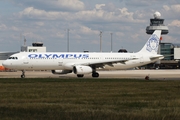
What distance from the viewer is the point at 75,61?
59.2 metres

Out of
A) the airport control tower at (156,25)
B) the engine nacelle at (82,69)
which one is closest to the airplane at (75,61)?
the engine nacelle at (82,69)

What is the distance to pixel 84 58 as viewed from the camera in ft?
197

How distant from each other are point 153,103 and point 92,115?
18.9 feet

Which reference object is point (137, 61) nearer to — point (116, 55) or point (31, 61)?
point (116, 55)

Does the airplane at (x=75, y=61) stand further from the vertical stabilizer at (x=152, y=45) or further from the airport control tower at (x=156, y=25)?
the airport control tower at (x=156, y=25)

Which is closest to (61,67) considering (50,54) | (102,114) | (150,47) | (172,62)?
(50,54)

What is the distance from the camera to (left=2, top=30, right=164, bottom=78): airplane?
56.7 meters

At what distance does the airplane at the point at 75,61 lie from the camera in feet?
186

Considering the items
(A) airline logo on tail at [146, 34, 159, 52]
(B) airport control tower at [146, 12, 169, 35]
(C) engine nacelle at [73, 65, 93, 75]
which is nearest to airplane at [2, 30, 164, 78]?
(C) engine nacelle at [73, 65, 93, 75]

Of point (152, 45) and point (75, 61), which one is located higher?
point (152, 45)

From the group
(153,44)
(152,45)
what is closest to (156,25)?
(153,44)

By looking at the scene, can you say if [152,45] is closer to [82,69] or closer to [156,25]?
[82,69]

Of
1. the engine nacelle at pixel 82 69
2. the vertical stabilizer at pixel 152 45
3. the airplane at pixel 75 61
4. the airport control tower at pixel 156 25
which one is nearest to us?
the engine nacelle at pixel 82 69

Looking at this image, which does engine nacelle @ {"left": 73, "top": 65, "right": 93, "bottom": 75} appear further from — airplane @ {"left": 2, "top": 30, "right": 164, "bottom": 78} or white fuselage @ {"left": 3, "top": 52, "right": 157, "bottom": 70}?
white fuselage @ {"left": 3, "top": 52, "right": 157, "bottom": 70}
